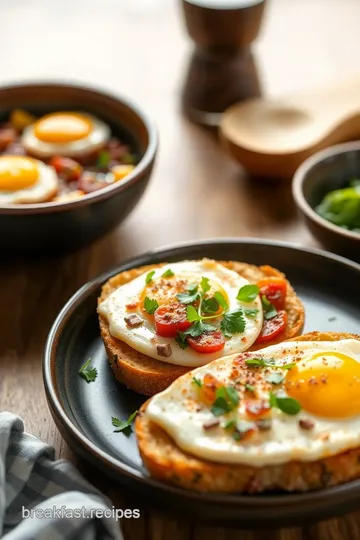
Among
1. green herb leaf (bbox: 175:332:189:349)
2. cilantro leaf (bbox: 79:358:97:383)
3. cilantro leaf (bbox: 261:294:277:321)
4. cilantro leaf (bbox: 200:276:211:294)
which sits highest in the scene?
cilantro leaf (bbox: 200:276:211:294)

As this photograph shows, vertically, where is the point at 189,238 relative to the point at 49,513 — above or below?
below

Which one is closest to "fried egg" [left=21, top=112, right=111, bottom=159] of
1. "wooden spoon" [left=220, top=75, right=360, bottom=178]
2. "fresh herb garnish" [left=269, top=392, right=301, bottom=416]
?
"wooden spoon" [left=220, top=75, right=360, bottom=178]

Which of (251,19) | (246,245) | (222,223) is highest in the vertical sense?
(251,19)

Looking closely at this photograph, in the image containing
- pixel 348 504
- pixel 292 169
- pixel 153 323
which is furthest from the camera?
pixel 292 169

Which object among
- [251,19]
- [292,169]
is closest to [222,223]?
[292,169]

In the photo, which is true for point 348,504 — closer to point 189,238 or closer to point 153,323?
point 153,323

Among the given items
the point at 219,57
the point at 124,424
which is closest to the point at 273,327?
the point at 124,424

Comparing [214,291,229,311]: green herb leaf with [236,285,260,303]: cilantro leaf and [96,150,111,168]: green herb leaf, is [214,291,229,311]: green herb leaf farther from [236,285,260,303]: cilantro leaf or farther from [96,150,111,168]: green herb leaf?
[96,150,111,168]: green herb leaf

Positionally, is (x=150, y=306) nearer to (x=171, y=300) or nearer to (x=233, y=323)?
(x=171, y=300)
